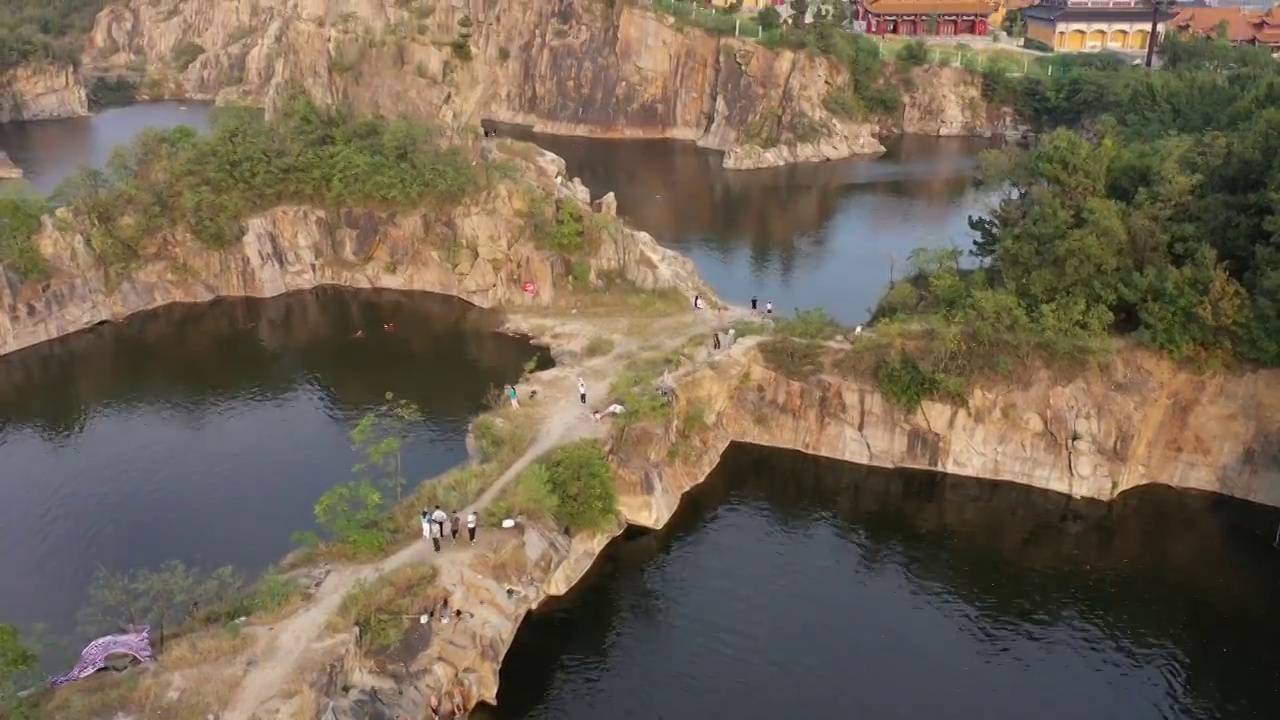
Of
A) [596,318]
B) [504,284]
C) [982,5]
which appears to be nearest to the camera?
[596,318]

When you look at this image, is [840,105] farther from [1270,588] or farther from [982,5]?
[1270,588]

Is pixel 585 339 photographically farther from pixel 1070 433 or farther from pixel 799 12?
pixel 799 12

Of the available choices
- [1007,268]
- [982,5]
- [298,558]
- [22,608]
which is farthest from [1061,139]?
[982,5]

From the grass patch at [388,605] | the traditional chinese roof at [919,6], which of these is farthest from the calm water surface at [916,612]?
the traditional chinese roof at [919,6]

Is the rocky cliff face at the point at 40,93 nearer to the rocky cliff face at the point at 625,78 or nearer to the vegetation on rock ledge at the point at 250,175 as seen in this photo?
the rocky cliff face at the point at 625,78

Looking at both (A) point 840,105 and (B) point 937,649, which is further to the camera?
(A) point 840,105

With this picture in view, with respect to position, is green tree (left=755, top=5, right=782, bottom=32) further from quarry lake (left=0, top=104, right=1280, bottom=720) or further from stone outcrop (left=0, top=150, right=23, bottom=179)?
stone outcrop (left=0, top=150, right=23, bottom=179)
